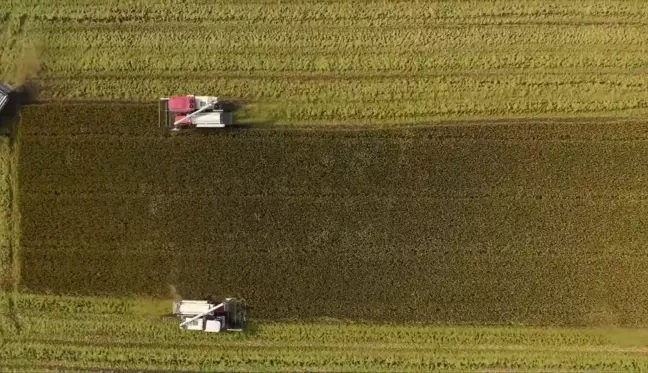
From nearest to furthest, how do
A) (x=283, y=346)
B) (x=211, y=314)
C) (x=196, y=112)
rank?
(x=211, y=314)
(x=196, y=112)
(x=283, y=346)

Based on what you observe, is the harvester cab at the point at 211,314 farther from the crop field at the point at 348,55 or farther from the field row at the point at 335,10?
the field row at the point at 335,10

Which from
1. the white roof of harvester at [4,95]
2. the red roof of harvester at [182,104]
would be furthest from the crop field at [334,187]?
the red roof of harvester at [182,104]

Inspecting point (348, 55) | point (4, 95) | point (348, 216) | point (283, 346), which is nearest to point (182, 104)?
point (348, 55)

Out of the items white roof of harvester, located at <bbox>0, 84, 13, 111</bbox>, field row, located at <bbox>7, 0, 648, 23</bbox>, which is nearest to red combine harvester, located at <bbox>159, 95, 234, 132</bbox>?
field row, located at <bbox>7, 0, 648, 23</bbox>

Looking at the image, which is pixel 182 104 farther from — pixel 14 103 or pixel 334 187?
pixel 14 103

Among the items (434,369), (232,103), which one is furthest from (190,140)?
(434,369)

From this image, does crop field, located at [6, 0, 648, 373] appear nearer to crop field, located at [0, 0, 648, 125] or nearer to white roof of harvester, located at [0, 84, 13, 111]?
crop field, located at [0, 0, 648, 125]
